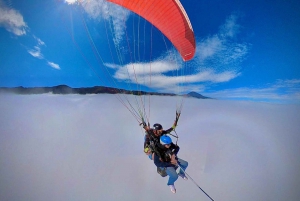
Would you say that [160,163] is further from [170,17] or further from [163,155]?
[170,17]

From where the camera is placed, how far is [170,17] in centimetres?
351

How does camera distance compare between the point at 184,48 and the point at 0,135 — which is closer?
the point at 184,48

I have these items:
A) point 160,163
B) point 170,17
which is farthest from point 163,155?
point 170,17

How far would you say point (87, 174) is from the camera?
8812 millimetres

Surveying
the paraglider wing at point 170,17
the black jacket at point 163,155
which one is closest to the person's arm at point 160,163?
the black jacket at point 163,155

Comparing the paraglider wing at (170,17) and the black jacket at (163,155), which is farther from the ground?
the paraglider wing at (170,17)

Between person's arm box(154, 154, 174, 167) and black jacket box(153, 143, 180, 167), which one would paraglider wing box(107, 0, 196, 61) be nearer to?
black jacket box(153, 143, 180, 167)

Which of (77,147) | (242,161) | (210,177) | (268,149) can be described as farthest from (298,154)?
(77,147)

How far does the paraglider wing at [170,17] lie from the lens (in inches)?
126

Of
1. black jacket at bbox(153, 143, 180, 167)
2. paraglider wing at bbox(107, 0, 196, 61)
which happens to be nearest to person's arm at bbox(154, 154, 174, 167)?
black jacket at bbox(153, 143, 180, 167)

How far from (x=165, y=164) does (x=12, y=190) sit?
896cm

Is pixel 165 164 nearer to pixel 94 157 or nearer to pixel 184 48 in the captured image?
pixel 184 48

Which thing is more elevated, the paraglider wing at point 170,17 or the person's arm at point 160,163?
the paraglider wing at point 170,17

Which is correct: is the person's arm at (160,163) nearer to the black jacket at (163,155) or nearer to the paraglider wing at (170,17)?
the black jacket at (163,155)
